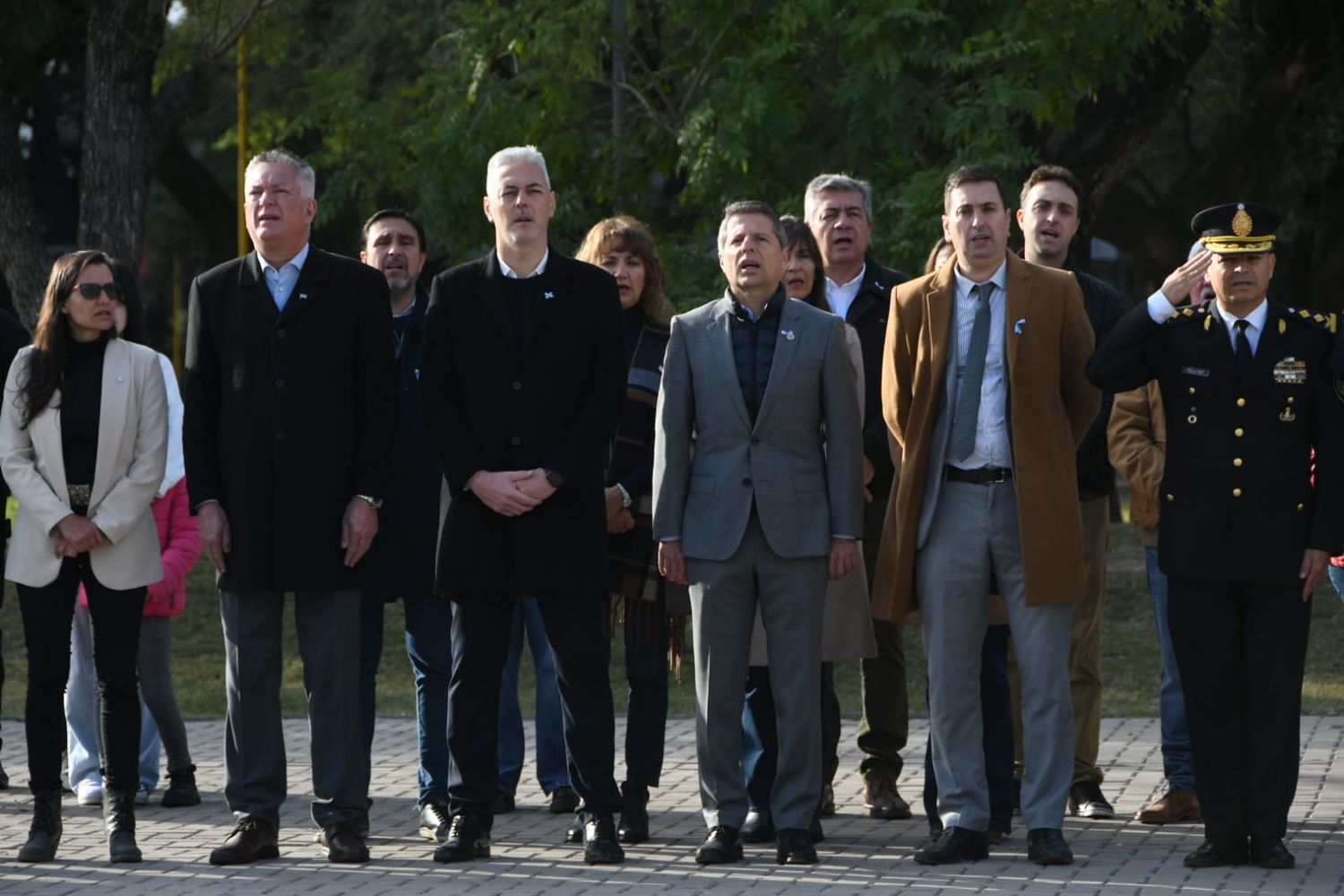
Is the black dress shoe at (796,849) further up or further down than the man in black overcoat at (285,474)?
further down

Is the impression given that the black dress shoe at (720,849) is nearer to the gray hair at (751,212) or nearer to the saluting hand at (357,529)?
the saluting hand at (357,529)

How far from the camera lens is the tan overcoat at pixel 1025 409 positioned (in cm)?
723

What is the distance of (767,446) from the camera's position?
7.38m

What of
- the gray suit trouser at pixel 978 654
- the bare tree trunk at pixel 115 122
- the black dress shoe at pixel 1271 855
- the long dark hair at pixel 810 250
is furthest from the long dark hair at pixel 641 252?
the bare tree trunk at pixel 115 122

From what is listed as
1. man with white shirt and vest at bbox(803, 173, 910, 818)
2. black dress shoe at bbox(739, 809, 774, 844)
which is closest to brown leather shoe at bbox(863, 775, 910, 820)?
man with white shirt and vest at bbox(803, 173, 910, 818)

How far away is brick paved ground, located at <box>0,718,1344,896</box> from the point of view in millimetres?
6848

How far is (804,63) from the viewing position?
47.4 feet

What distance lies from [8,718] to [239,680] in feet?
15.0

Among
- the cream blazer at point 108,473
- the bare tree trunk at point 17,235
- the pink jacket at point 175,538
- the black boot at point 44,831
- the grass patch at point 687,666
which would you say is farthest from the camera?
the bare tree trunk at point 17,235

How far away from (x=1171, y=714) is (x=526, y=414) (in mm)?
2878

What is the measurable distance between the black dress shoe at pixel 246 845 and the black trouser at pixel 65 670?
18.1 inches

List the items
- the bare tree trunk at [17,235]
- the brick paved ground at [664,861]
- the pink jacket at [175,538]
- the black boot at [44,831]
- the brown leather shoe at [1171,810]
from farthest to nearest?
the bare tree trunk at [17,235] < the pink jacket at [175,538] < the brown leather shoe at [1171,810] < the black boot at [44,831] < the brick paved ground at [664,861]

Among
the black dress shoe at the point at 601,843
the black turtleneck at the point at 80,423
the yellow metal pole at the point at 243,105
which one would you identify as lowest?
the black dress shoe at the point at 601,843

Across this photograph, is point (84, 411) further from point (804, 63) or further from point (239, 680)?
point (804, 63)
